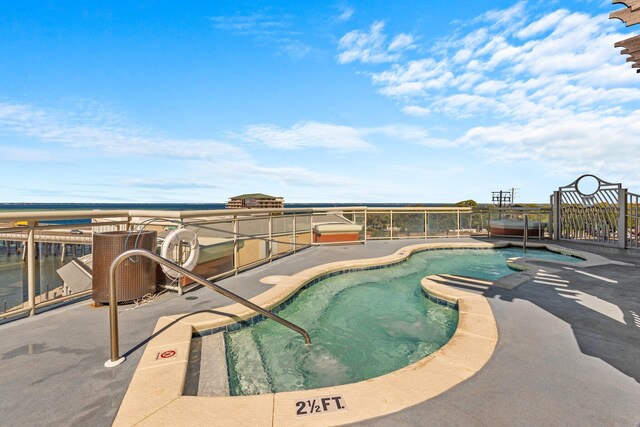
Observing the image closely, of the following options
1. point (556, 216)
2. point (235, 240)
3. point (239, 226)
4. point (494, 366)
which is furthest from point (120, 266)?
point (556, 216)

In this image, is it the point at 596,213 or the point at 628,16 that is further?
the point at 596,213

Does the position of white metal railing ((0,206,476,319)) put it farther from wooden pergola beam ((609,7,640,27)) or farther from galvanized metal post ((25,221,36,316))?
wooden pergola beam ((609,7,640,27))

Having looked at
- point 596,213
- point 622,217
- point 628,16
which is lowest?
point 622,217

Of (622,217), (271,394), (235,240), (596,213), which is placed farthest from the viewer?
(596,213)

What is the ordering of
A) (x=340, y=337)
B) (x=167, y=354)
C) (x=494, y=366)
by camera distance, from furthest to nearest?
(x=340, y=337)
(x=167, y=354)
(x=494, y=366)

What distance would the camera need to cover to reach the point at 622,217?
28.2 feet

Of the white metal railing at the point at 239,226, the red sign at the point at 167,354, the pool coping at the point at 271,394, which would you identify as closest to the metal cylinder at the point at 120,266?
the white metal railing at the point at 239,226

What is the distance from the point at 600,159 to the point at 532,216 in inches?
241

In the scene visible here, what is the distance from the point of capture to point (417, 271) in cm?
634

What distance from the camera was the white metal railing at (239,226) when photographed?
3.16 m

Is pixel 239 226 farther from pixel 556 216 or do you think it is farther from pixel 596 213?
pixel 596 213

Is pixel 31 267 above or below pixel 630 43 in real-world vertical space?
below

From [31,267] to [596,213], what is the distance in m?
13.8

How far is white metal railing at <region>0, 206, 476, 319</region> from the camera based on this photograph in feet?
10.4
